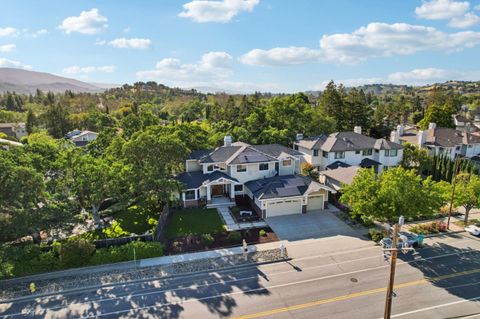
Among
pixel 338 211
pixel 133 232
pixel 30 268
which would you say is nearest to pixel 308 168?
pixel 338 211

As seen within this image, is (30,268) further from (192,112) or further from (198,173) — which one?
(192,112)

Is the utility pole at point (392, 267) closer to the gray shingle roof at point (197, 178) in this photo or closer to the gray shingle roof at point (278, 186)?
the gray shingle roof at point (278, 186)

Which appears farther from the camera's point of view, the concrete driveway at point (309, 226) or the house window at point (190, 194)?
the house window at point (190, 194)

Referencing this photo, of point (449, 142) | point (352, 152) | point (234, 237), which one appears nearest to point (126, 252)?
point (234, 237)

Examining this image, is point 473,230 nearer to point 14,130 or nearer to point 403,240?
point 403,240

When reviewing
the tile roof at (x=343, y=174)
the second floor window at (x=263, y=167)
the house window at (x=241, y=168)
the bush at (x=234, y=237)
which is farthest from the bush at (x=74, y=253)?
the tile roof at (x=343, y=174)

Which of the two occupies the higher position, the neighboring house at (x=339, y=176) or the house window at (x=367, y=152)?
the house window at (x=367, y=152)
